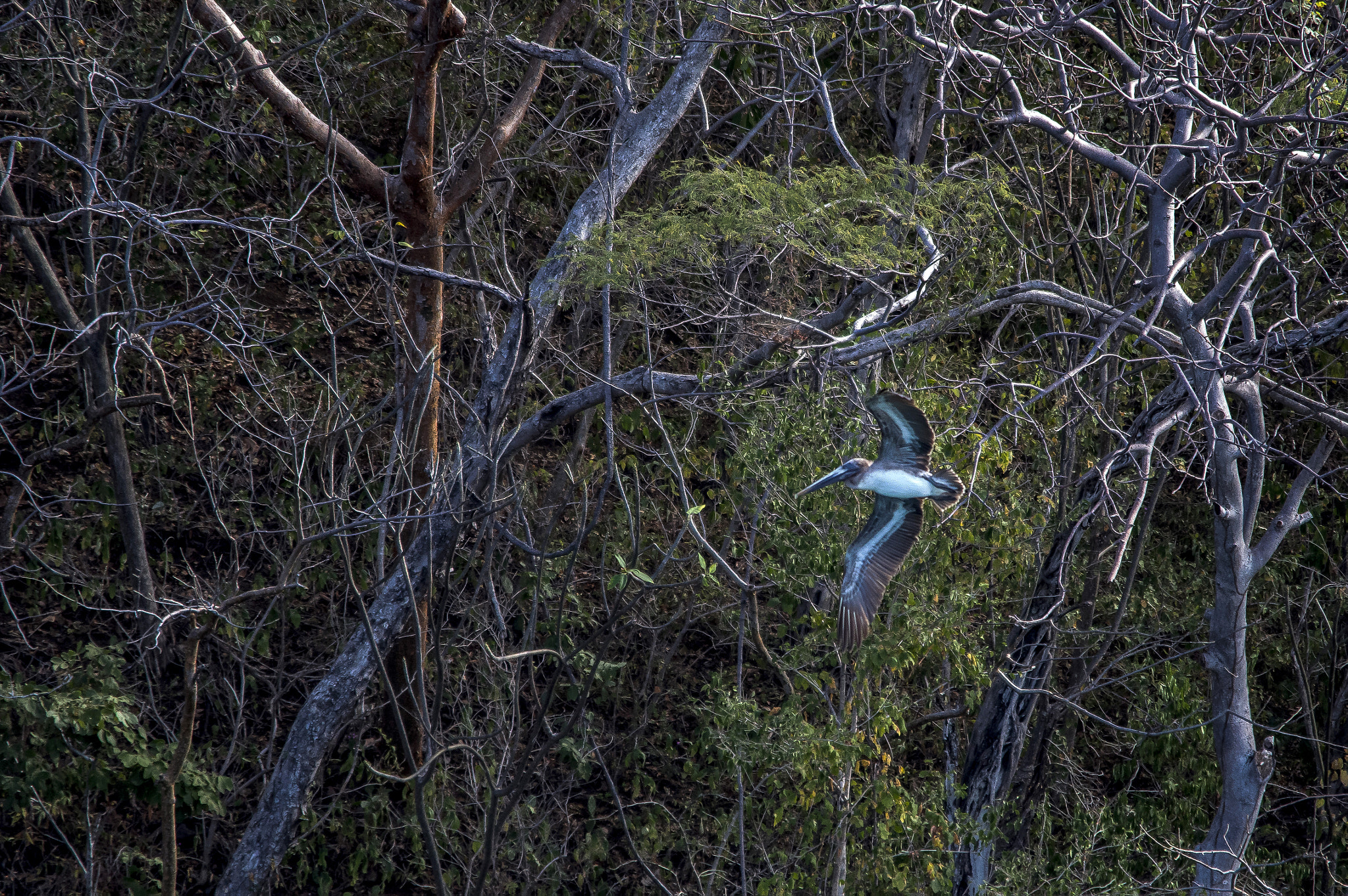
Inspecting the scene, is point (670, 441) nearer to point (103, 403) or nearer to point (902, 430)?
point (902, 430)

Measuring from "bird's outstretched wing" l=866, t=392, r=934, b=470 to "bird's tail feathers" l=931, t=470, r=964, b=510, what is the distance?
0.11m

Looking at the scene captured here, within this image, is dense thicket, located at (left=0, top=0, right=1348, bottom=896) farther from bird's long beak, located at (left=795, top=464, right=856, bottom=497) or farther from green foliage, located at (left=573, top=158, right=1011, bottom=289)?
bird's long beak, located at (left=795, top=464, right=856, bottom=497)

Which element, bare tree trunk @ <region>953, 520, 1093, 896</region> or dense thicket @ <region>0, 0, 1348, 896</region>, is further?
bare tree trunk @ <region>953, 520, 1093, 896</region>

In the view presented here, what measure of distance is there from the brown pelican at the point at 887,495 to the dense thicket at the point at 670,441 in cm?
58

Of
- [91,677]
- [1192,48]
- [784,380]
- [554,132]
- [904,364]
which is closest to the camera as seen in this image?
[1192,48]

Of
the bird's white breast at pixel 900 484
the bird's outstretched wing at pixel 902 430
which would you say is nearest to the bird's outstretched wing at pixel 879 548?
the bird's white breast at pixel 900 484

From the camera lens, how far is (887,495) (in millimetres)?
6016

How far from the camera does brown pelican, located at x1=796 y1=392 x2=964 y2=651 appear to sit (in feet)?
18.7

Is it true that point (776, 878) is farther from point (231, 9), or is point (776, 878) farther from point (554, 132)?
point (231, 9)

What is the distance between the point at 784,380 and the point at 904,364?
96 cm

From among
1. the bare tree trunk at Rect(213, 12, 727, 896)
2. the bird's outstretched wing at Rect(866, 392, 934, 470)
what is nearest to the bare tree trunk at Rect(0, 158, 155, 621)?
the bare tree trunk at Rect(213, 12, 727, 896)

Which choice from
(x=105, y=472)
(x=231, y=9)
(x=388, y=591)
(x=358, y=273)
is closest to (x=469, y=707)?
(x=388, y=591)

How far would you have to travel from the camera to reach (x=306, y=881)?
9.54 meters

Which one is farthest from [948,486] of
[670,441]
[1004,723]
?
[1004,723]
